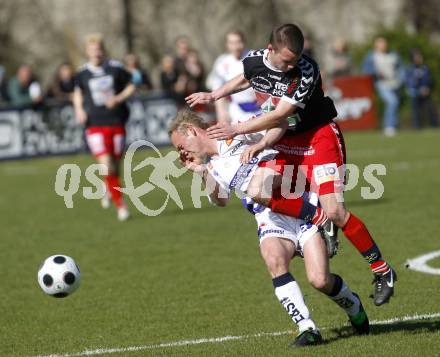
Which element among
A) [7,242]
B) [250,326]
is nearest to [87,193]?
[7,242]

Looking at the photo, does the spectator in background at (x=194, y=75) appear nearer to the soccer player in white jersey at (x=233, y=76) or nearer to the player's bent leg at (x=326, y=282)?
the soccer player in white jersey at (x=233, y=76)

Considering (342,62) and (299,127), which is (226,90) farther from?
(342,62)

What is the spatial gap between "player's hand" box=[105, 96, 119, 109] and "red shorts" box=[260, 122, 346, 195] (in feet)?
23.7

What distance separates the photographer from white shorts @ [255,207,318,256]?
22.1 feet

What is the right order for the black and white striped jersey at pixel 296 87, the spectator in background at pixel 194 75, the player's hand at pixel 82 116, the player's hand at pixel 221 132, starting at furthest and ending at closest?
the spectator in background at pixel 194 75
the player's hand at pixel 82 116
the black and white striped jersey at pixel 296 87
the player's hand at pixel 221 132

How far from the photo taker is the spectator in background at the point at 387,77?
25.3m

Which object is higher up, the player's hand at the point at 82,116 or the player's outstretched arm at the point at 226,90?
the player's hand at the point at 82,116

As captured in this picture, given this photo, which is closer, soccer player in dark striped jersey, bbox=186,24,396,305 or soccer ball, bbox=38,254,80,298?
soccer player in dark striped jersey, bbox=186,24,396,305

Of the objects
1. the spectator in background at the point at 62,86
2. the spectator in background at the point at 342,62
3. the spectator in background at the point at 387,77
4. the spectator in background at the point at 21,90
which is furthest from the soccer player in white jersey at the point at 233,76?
the spectator in background at the point at 342,62

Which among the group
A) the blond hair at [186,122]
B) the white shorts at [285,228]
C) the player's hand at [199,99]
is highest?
the player's hand at [199,99]

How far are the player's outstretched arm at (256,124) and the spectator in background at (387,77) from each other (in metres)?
18.4

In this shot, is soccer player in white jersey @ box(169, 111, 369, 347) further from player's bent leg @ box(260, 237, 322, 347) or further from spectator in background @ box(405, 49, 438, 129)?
spectator in background @ box(405, 49, 438, 129)

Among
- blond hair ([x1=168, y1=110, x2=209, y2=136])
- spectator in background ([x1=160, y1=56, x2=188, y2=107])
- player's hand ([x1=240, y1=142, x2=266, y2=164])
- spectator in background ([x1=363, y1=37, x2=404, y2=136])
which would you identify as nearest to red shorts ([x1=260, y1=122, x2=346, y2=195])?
player's hand ([x1=240, y1=142, x2=266, y2=164])

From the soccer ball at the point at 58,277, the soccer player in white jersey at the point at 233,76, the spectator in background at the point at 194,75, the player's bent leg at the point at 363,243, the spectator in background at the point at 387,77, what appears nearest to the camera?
the player's bent leg at the point at 363,243
